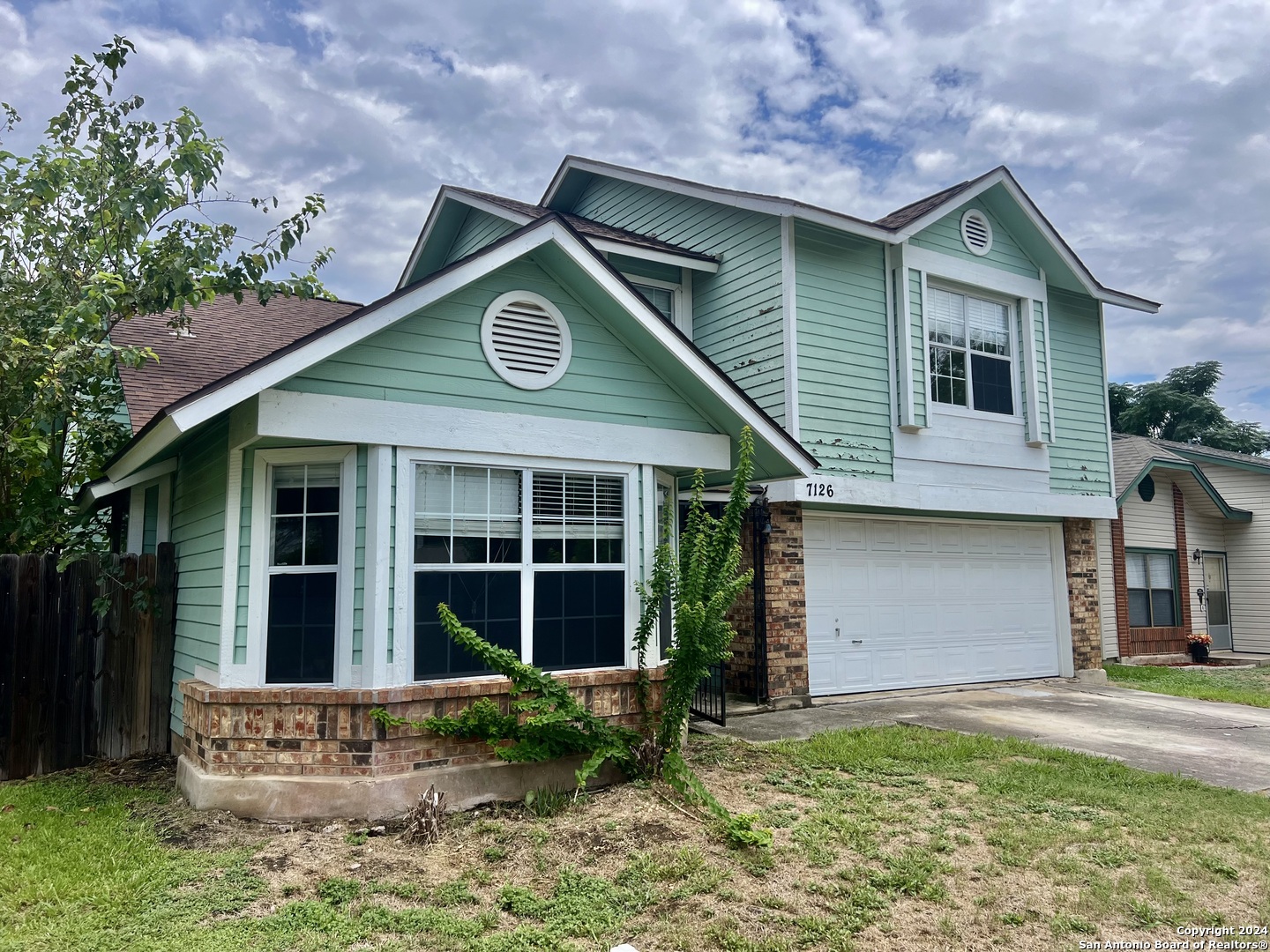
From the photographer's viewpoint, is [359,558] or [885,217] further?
[885,217]

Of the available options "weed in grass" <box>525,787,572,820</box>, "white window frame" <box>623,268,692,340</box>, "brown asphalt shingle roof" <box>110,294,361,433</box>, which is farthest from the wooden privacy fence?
"white window frame" <box>623,268,692,340</box>

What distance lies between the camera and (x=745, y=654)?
426 inches

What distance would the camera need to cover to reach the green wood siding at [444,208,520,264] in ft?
39.2

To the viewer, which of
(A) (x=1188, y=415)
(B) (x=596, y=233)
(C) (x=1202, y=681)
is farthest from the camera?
(A) (x=1188, y=415)

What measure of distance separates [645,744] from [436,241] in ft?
31.3

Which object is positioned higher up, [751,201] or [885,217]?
[885,217]

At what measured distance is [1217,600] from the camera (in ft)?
→ 64.2

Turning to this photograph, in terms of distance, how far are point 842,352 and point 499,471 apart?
5920 millimetres

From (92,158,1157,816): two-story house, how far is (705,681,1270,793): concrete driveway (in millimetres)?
916

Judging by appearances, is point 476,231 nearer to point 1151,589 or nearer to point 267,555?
point 267,555

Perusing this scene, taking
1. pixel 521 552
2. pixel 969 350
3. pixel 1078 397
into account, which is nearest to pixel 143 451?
pixel 521 552

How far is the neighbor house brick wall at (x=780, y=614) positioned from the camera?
34.7 ft

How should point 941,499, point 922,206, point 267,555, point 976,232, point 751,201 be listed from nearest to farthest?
point 267,555 → point 751,201 → point 941,499 → point 922,206 → point 976,232

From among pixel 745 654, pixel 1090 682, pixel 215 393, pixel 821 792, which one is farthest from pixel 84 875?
pixel 1090 682
